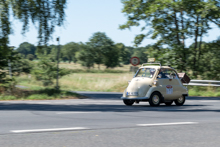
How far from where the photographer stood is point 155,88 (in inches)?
563

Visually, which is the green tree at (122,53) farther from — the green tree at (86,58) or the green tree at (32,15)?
the green tree at (32,15)

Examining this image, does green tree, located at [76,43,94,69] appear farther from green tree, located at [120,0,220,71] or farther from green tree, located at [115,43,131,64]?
green tree, located at [120,0,220,71]

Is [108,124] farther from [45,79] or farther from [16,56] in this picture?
[45,79]

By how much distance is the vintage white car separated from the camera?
46.5 ft

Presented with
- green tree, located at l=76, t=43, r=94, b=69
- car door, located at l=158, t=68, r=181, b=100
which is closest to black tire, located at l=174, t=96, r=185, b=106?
car door, located at l=158, t=68, r=181, b=100

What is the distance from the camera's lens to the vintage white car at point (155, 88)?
1416 cm

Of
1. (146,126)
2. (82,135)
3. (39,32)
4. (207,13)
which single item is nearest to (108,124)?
(146,126)

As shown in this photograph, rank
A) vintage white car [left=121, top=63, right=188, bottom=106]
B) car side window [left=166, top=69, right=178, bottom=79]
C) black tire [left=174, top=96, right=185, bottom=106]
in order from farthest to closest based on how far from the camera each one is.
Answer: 1. black tire [left=174, top=96, right=185, bottom=106]
2. car side window [left=166, top=69, right=178, bottom=79]
3. vintage white car [left=121, top=63, right=188, bottom=106]

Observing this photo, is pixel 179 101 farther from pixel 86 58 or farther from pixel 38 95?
pixel 86 58

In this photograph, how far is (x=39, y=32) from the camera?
18766 millimetres

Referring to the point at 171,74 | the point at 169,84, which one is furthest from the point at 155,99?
the point at 171,74

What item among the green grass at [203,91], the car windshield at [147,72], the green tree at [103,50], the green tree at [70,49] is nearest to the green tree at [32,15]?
the car windshield at [147,72]

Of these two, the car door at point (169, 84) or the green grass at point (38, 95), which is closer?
the car door at point (169, 84)

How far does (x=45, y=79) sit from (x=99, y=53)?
309ft
